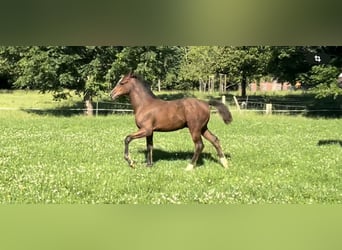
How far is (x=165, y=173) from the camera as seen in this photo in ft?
26.2

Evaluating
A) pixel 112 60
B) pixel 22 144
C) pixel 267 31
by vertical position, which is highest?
pixel 112 60

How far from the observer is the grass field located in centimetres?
597

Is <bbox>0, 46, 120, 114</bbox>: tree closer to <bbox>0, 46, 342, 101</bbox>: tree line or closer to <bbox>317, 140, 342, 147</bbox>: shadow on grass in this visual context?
<bbox>0, 46, 342, 101</bbox>: tree line

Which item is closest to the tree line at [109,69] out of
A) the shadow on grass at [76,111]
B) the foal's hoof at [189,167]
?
the shadow on grass at [76,111]

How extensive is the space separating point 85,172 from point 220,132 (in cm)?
1059

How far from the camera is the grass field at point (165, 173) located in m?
5.97

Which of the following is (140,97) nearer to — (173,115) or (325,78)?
(173,115)

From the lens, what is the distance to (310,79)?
29.5m

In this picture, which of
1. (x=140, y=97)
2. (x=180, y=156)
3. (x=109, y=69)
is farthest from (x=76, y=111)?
(x=140, y=97)

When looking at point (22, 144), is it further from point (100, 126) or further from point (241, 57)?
point (241, 57)

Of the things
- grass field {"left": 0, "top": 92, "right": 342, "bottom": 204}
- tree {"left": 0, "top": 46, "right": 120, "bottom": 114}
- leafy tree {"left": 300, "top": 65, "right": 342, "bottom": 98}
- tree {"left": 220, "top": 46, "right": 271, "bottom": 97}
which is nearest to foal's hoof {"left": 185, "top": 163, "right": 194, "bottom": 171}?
grass field {"left": 0, "top": 92, "right": 342, "bottom": 204}

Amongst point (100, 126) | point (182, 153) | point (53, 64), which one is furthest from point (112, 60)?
point (182, 153)

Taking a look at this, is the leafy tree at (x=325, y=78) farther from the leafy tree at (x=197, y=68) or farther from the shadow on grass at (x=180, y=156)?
the leafy tree at (x=197, y=68)

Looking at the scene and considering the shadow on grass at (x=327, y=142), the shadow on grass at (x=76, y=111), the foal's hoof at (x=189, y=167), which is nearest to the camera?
the foal's hoof at (x=189, y=167)
